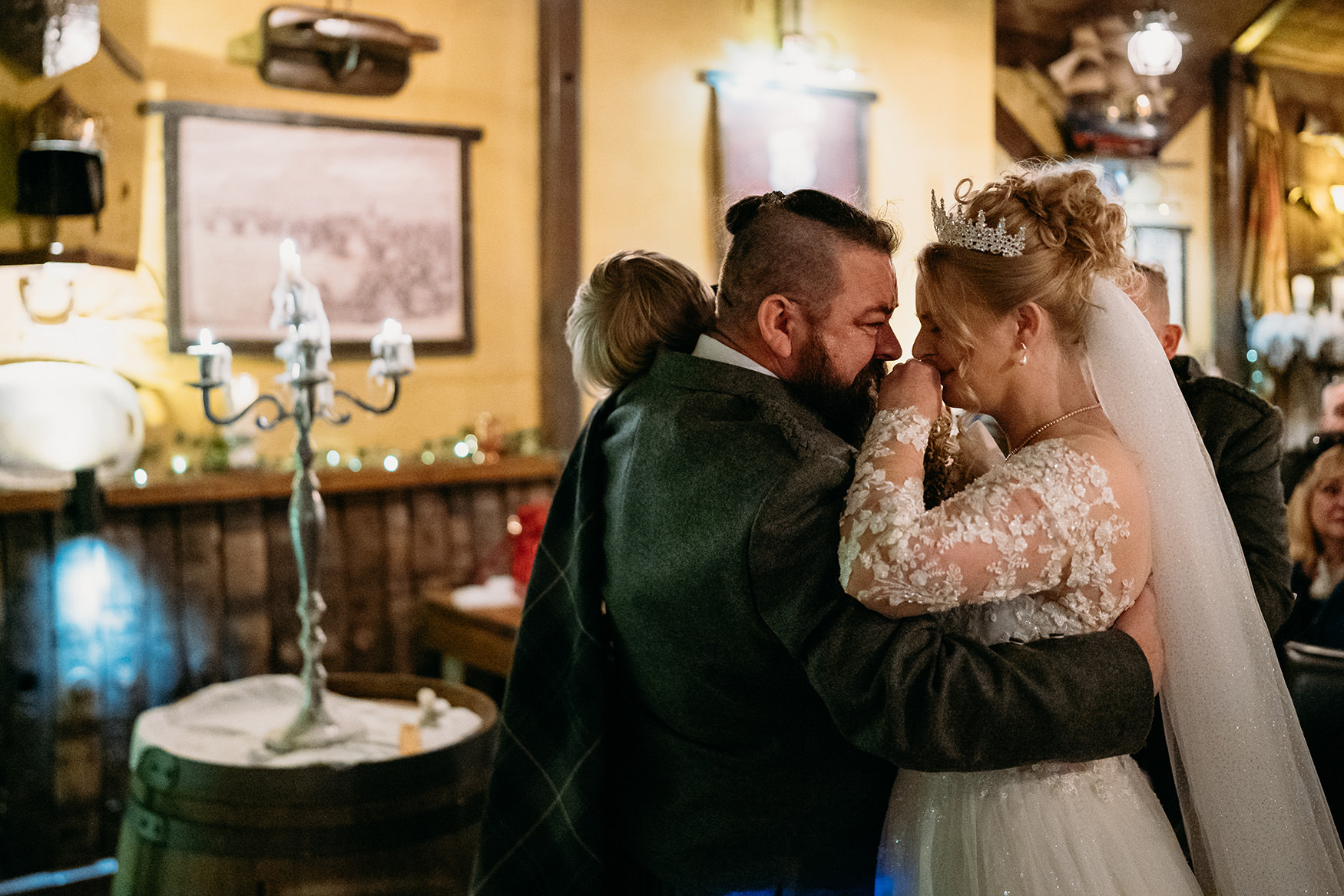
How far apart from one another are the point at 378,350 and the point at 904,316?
276cm

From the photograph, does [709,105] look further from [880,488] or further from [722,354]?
[880,488]

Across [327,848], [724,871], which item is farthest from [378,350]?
[724,871]

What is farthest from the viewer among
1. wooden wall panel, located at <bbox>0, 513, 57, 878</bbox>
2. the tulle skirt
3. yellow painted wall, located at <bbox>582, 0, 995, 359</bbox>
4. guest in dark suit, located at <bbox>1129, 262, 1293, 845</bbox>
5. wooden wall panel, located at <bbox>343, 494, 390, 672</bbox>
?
yellow painted wall, located at <bbox>582, 0, 995, 359</bbox>

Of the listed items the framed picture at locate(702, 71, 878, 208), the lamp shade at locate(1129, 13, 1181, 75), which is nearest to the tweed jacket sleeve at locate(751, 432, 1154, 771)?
the framed picture at locate(702, 71, 878, 208)

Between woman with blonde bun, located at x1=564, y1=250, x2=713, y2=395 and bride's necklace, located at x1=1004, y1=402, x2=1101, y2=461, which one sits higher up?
woman with blonde bun, located at x1=564, y1=250, x2=713, y2=395

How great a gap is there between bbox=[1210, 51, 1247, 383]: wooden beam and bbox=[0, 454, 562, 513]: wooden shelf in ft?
14.3

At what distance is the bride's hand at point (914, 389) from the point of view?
1.59 m

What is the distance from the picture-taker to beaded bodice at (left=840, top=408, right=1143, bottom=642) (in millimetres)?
1423

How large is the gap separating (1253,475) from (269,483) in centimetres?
275

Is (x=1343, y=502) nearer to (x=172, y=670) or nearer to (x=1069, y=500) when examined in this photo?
(x=1069, y=500)

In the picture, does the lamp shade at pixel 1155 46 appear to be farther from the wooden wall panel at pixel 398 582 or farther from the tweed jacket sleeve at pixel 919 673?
the tweed jacket sleeve at pixel 919 673

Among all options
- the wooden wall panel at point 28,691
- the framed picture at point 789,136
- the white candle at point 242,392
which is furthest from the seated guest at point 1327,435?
the wooden wall panel at point 28,691

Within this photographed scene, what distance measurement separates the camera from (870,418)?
181 cm

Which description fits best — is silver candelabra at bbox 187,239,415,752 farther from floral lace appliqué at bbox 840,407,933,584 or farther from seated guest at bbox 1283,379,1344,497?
seated guest at bbox 1283,379,1344,497
